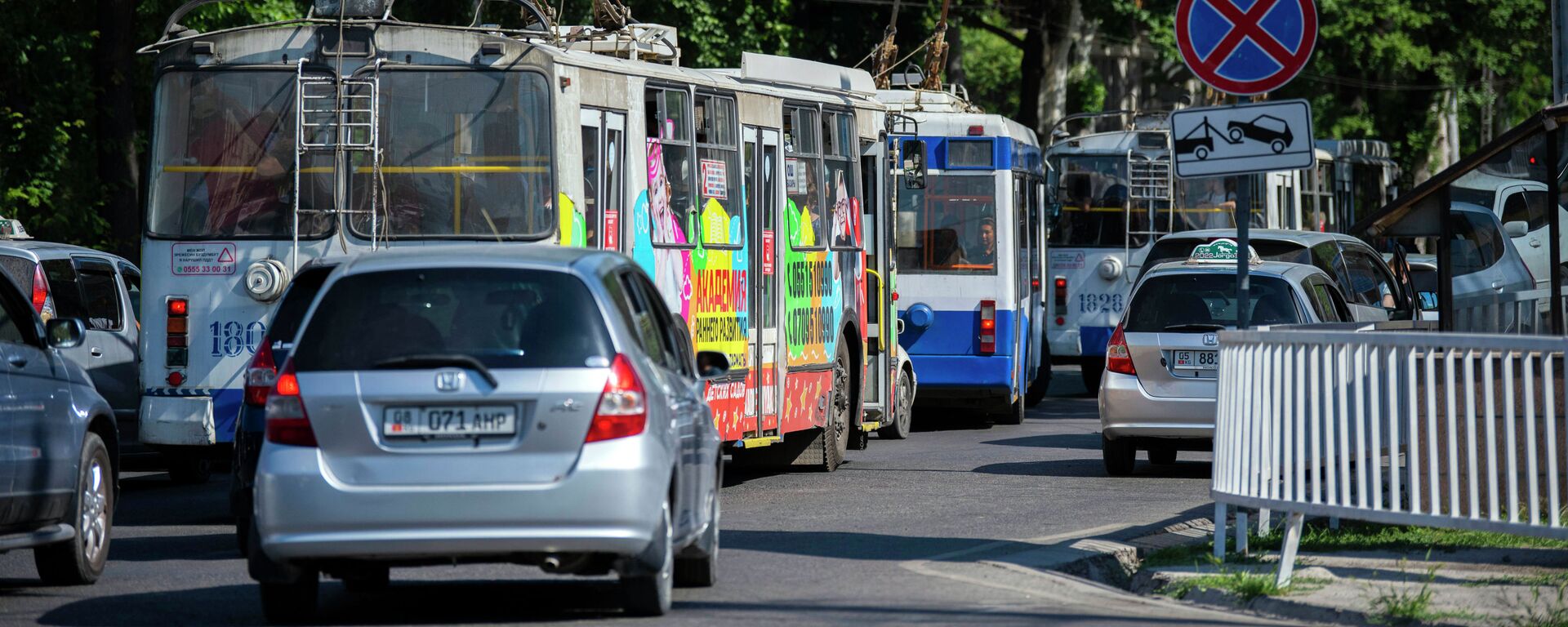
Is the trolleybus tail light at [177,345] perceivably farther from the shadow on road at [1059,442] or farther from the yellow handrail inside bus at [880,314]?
the shadow on road at [1059,442]

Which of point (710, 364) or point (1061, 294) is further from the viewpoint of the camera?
point (1061, 294)

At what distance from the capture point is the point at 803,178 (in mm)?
15867

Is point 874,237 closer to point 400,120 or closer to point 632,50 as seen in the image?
point 632,50

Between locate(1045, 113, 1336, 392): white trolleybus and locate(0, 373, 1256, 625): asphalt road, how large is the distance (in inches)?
411

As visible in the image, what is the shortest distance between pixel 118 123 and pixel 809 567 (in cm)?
1756

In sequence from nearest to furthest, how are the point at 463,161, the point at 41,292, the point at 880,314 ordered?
the point at 463,161, the point at 41,292, the point at 880,314

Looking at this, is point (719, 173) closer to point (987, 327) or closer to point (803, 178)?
point (803, 178)

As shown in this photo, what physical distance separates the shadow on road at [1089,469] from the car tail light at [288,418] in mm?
8449

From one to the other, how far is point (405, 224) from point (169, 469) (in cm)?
488

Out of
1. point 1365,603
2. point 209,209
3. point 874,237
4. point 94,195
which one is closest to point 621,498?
point 1365,603

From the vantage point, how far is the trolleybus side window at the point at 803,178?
1555cm

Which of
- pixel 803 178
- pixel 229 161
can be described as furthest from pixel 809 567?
pixel 803 178

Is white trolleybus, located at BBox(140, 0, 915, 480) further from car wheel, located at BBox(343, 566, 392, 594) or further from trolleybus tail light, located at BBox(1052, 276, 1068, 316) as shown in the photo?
trolleybus tail light, located at BBox(1052, 276, 1068, 316)

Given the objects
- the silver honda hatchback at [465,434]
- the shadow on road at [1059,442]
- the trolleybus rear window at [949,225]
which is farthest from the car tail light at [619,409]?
the trolleybus rear window at [949,225]
